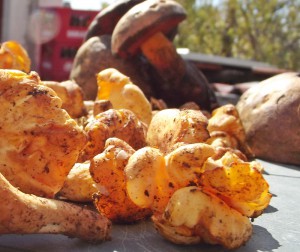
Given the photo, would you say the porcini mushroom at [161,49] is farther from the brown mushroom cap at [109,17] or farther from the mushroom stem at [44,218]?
the mushroom stem at [44,218]

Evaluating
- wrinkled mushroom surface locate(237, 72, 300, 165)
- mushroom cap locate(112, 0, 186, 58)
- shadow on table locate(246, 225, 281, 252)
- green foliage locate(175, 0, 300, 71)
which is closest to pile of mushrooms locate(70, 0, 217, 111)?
mushroom cap locate(112, 0, 186, 58)

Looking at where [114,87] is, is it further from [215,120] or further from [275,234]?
[275,234]

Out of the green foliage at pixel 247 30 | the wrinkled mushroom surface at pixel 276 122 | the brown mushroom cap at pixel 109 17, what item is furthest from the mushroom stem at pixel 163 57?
the green foliage at pixel 247 30

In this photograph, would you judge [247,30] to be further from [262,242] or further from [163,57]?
[262,242]

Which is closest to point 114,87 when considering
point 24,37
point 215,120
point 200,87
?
point 215,120

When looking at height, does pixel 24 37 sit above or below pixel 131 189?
below

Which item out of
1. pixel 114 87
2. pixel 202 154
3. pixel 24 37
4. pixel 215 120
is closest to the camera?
pixel 202 154

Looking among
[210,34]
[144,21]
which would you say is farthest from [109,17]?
[210,34]
